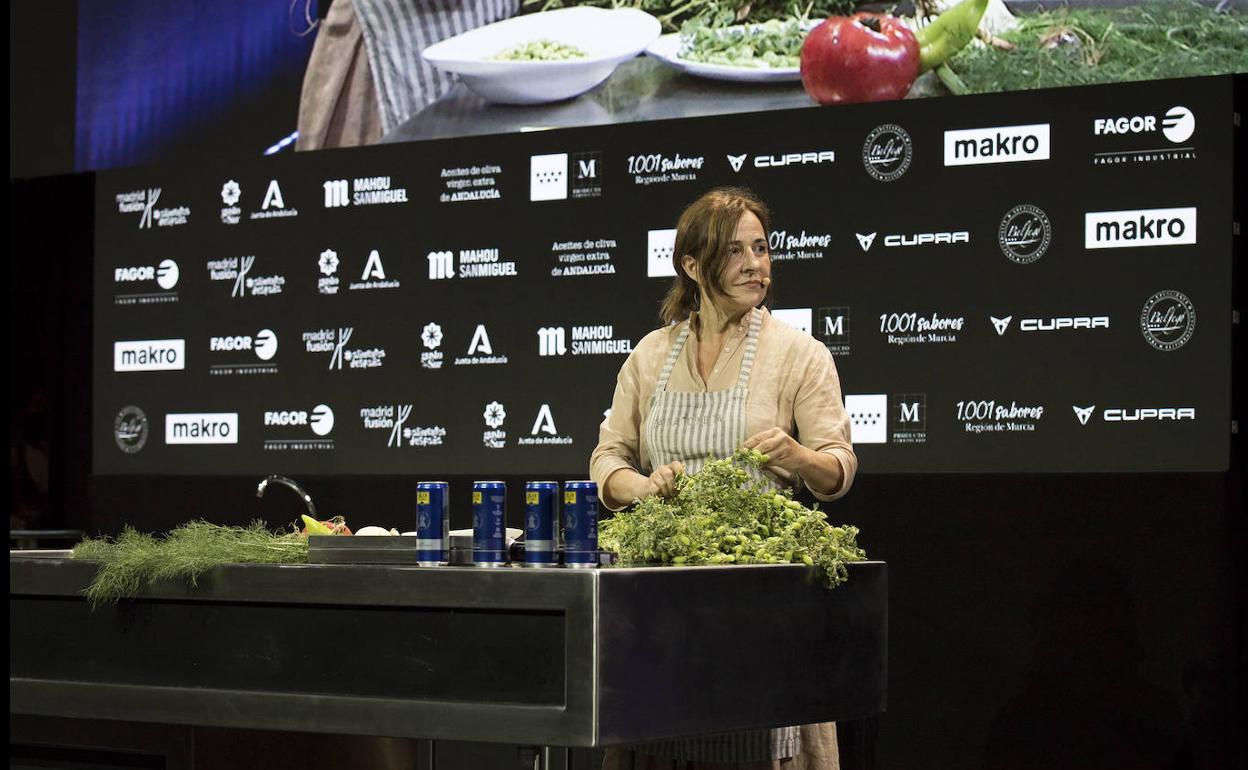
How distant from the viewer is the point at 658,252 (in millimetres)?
5379

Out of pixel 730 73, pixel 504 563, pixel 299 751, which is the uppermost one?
pixel 730 73

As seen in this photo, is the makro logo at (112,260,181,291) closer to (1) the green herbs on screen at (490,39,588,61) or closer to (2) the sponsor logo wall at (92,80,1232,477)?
(2) the sponsor logo wall at (92,80,1232,477)

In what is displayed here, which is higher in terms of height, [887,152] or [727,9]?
[727,9]

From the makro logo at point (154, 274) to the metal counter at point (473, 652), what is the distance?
11.8 ft

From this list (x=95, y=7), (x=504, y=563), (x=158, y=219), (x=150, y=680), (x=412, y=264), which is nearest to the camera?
(x=504, y=563)

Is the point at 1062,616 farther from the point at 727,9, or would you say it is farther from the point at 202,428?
the point at 202,428

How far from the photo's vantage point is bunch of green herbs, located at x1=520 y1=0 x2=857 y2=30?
528 centimetres

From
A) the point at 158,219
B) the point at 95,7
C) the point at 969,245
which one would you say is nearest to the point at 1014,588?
the point at 969,245

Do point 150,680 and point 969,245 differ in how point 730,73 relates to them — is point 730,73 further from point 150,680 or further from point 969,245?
point 150,680

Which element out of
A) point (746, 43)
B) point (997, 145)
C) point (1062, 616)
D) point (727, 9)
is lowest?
point (1062, 616)

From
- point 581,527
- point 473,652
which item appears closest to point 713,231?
point 581,527

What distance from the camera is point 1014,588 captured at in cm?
470

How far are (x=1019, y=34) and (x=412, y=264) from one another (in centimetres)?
235

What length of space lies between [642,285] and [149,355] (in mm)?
2242
